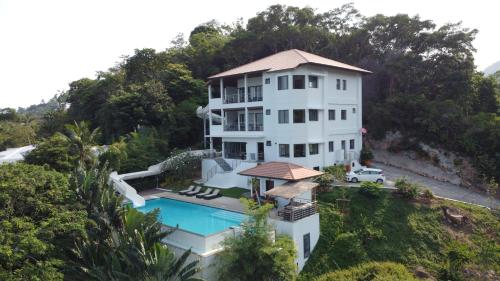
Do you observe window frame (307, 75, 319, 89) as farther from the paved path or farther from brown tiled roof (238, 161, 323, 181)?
the paved path

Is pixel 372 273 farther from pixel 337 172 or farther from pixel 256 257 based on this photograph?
pixel 337 172

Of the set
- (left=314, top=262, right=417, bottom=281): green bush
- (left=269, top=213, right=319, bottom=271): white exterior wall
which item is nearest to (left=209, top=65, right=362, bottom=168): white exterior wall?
(left=269, top=213, right=319, bottom=271): white exterior wall

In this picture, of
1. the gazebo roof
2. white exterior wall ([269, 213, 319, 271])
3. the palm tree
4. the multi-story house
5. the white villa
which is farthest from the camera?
the multi-story house

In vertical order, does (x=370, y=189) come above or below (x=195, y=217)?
above

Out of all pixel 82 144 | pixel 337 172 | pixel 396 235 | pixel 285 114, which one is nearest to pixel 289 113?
pixel 285 114

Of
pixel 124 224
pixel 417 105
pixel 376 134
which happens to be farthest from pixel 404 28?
pixel 124 224

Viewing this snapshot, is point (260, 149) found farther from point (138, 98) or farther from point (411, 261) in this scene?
point (138, 98)
